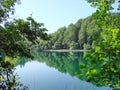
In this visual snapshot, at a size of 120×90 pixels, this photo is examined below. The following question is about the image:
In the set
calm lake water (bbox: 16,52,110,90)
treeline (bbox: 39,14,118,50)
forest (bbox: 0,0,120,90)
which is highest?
treeline (bbox: 39,14,118,50)

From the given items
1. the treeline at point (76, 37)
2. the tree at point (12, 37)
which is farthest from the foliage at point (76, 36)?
the tree at point (12, 37)

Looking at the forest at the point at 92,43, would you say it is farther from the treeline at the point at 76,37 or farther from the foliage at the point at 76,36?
the foliage at the point at 76,36

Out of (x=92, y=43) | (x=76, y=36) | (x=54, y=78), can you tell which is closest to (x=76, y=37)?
(x=76, y=36)

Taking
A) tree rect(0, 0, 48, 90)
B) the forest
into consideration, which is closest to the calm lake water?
the forest

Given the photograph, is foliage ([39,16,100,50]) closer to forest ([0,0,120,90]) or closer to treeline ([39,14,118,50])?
treeline ([39,14,118,50])

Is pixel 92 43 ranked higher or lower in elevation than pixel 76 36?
lower

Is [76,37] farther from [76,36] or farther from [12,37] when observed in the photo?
[12,37]

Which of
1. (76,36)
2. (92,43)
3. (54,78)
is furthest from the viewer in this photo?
(76,36)

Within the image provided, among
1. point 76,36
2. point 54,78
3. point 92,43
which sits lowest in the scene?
point 54,78

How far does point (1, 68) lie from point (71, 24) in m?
179

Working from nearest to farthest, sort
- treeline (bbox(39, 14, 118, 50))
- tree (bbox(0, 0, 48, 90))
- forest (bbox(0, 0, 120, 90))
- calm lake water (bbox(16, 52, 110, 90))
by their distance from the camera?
forest (bbox(0, 0, 120, 90)) → tree (bbox(0, 0, 48, 90)) → calm lake water (bbox(16, 52, 110, 90)) → treeline (bbox(39, 14, 118, 50))

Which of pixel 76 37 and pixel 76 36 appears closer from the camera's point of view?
pixel 76 37

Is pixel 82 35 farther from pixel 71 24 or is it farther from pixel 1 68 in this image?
pixel 1 68

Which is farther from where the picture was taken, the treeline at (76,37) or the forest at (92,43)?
the treeline at (76,37)
